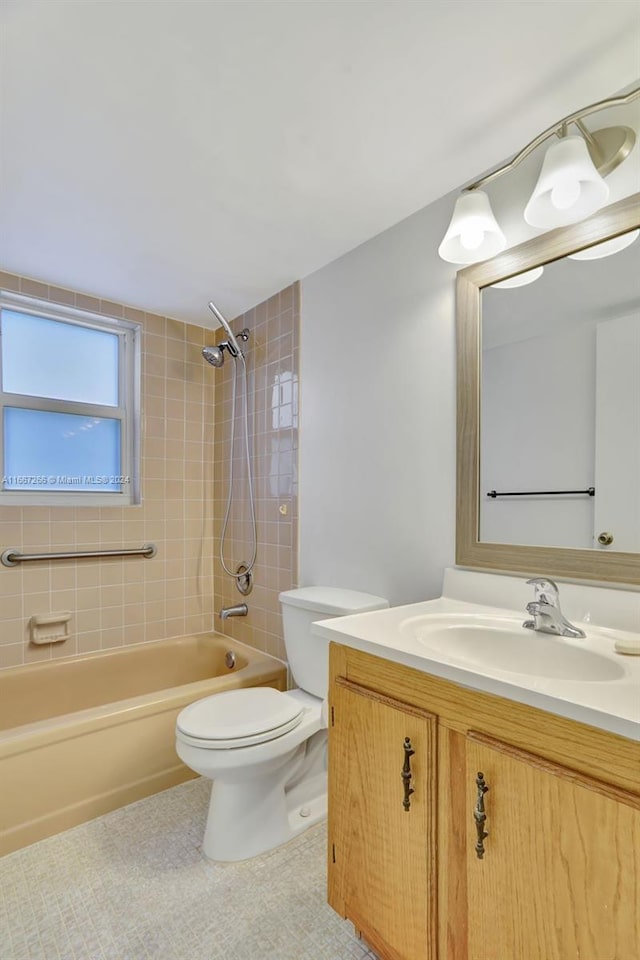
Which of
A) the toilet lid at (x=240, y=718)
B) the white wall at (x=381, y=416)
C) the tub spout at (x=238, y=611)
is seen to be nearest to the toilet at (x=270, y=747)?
the toilet lid at (x=240, y=718)

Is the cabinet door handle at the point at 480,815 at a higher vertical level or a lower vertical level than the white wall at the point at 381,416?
lower

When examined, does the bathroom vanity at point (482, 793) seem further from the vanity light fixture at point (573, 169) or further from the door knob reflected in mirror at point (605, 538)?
the vanity light fixture at point (573, 169)

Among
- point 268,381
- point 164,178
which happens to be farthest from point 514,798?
point 268,381

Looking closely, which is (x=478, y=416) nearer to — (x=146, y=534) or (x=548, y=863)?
(x=548, y=863)

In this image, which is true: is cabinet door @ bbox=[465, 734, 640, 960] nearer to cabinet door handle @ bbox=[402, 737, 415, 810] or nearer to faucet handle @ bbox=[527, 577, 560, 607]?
cabinet door handle @ bbox=[402, 737, 415, 810]

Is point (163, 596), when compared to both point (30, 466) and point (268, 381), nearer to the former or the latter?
point (30, 466)

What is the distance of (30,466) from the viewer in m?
2.31

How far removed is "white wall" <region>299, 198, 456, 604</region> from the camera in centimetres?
161

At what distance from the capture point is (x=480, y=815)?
839 mm

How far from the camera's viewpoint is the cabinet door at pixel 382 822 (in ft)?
3.13

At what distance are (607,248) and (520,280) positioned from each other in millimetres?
234

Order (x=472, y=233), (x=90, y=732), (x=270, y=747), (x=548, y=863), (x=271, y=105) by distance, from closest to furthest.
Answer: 1. (x=548, y=863)
2. (x=271, y=105)
3. (x=472, y=233)
4. (x=270, y=747)
5. (x=90, y=732)

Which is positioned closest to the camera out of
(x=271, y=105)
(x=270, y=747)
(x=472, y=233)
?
(x=271, y=105)

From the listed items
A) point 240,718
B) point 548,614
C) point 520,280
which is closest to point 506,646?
point 548,614
